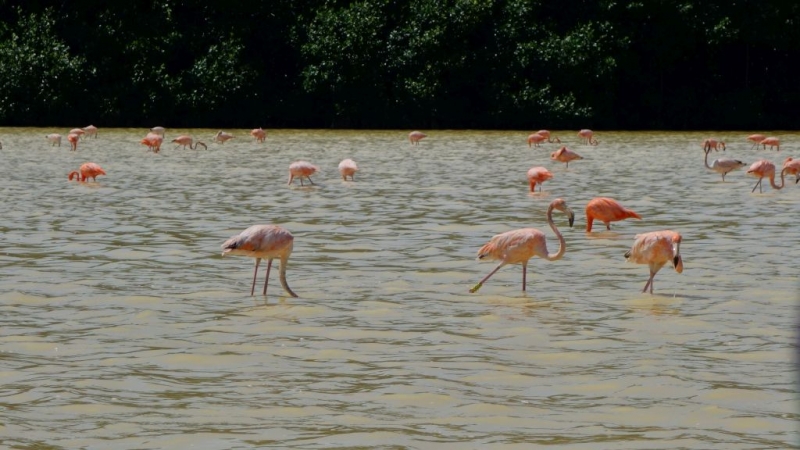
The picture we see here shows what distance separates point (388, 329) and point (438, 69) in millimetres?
32465

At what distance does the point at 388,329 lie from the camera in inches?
322

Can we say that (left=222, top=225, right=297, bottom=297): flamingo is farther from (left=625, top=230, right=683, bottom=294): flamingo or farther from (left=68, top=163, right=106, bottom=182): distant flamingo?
(left=68, top=163, right=106, bottom=182): distant flamingo

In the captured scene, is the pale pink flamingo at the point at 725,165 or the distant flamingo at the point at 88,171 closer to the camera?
the distant flamingo at the point at 88,171

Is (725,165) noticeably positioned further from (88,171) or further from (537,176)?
(88,171)

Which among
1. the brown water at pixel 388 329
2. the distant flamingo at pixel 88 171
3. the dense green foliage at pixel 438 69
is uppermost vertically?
the dense green foliage at pixel 438 69

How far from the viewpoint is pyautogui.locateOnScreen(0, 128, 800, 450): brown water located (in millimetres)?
5891

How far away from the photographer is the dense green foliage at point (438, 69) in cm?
3978

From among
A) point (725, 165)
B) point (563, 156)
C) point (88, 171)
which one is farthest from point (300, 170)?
point (725, 165)

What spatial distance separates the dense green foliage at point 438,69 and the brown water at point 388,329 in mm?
23268

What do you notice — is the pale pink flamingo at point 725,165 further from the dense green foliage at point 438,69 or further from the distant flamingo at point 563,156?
the dense green foliage at point 438,69

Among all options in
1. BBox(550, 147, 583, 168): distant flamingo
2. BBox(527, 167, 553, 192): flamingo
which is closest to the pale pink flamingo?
BBox(527, 167, 553, 192): flamingo

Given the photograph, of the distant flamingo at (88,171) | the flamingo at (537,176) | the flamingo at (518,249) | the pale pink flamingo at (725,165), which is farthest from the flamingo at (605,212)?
the distant flamingo at (88,171)

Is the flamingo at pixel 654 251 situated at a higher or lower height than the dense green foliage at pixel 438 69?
lower

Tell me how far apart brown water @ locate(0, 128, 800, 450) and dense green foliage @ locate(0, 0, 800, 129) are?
2327 cm
